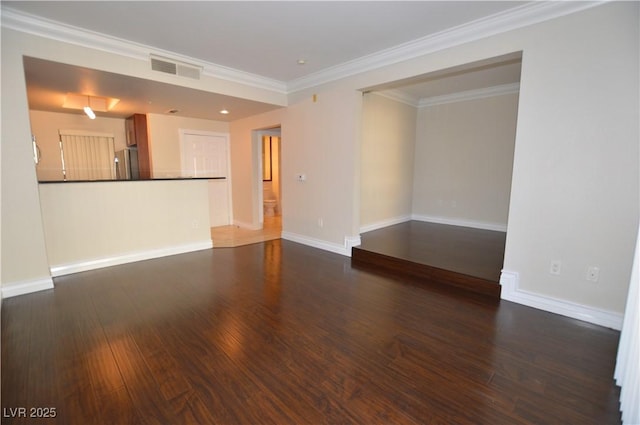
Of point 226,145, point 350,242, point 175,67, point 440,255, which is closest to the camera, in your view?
point 175,67

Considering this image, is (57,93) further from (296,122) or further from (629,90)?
(629,90)

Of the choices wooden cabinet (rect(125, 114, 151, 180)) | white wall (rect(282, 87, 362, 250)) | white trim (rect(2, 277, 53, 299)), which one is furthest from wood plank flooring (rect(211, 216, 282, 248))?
white trim (rect(2, 277, 53, 299))

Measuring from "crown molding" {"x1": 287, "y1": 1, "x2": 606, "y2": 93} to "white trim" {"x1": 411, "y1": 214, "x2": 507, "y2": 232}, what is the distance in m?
3.56

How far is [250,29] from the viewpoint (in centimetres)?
300

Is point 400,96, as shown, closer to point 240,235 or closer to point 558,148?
point 558,148

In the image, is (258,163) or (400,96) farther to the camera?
(258,163)

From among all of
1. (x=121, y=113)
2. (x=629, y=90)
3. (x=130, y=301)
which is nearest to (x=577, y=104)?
(x=629, y=90)

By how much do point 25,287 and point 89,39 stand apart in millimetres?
2708

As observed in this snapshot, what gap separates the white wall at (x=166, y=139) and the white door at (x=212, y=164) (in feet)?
0.42

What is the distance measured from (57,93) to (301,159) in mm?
3684

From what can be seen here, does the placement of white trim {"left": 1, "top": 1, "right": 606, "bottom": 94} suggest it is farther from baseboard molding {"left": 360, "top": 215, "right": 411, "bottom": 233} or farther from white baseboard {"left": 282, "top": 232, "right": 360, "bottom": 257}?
baseboard molding {"left": 360, "top": 215, "right": 411, "bottom": 233}

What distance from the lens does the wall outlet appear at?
251cm

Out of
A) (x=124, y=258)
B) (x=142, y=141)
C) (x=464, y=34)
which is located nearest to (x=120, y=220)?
(x=124, y=258)

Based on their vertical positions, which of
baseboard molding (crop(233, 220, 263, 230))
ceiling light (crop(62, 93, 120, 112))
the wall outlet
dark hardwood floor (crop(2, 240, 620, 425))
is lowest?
dark hardwood floor (crop(2, 240, 620, 425))
